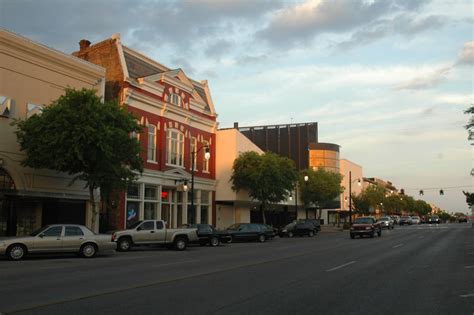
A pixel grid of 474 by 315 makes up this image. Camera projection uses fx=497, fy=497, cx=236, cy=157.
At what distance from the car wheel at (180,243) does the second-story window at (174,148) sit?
12628mm

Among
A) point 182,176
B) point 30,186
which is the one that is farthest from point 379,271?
point 182,176

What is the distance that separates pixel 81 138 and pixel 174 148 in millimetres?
16370

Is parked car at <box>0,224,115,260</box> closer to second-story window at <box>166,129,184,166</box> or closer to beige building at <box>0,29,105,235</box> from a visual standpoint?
beige building at <box>0,29,105,235</box>

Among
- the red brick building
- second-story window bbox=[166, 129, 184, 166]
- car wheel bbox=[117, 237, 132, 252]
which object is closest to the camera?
car wheel bbox=[117, 237, 132, 252]

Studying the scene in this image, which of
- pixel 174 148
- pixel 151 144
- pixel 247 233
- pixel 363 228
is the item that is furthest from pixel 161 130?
pixel 363 228

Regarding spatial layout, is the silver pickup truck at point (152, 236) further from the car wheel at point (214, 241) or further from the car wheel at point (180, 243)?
the car wheel at point (214, 241)

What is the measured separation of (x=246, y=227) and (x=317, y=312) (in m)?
28.9

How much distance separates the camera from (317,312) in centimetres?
883

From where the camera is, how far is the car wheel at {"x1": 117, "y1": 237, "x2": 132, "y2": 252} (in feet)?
85.5

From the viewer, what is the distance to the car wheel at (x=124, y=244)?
26062mm

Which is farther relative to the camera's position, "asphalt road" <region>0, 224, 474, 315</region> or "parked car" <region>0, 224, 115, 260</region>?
"parked car" <region>0, 224, 115, 260</region>

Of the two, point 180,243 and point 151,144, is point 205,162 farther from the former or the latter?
point 180,243

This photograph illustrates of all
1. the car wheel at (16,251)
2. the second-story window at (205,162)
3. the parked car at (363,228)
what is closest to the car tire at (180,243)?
the car wheel at (16,251)

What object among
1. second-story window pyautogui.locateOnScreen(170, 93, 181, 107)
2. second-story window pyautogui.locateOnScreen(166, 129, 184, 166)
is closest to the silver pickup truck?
second-story window pyautogui.locateOnScreen(166, 129, 184, 166)
